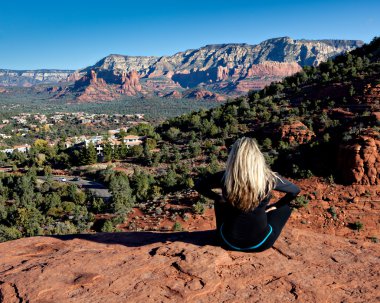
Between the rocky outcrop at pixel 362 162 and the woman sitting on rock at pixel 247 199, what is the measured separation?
17198 mm

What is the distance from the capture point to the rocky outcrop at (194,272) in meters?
3.90

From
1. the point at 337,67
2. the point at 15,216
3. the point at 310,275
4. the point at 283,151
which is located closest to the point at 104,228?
the point at 15,216

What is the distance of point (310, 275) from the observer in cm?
427

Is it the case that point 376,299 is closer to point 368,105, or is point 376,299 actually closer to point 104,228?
point 104,228

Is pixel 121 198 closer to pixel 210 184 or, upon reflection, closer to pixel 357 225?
pixel 357 225

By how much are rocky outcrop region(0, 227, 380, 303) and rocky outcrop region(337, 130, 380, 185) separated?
16.1 m

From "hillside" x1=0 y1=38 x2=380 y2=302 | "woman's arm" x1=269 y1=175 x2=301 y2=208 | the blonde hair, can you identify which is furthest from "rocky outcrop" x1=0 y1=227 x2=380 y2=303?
the blonde hair

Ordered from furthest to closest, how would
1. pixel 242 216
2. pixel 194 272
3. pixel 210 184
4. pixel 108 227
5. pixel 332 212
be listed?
pixel 332 212 < pixel 108 227 < pixel 210 184 < pixel 242 216 < pixel 194 272

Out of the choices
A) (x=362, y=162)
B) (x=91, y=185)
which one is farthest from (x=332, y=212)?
(x=91, y=185)

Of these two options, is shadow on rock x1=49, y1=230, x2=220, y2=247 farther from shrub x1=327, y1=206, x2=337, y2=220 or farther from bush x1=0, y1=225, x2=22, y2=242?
bush x1=0, y1=225, x2=22, y2=242

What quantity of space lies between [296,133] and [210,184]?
25.6 metres

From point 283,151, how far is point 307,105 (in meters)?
9.72

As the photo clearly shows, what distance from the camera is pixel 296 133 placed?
28.6m

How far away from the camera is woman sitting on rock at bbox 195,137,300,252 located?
13.8ft
